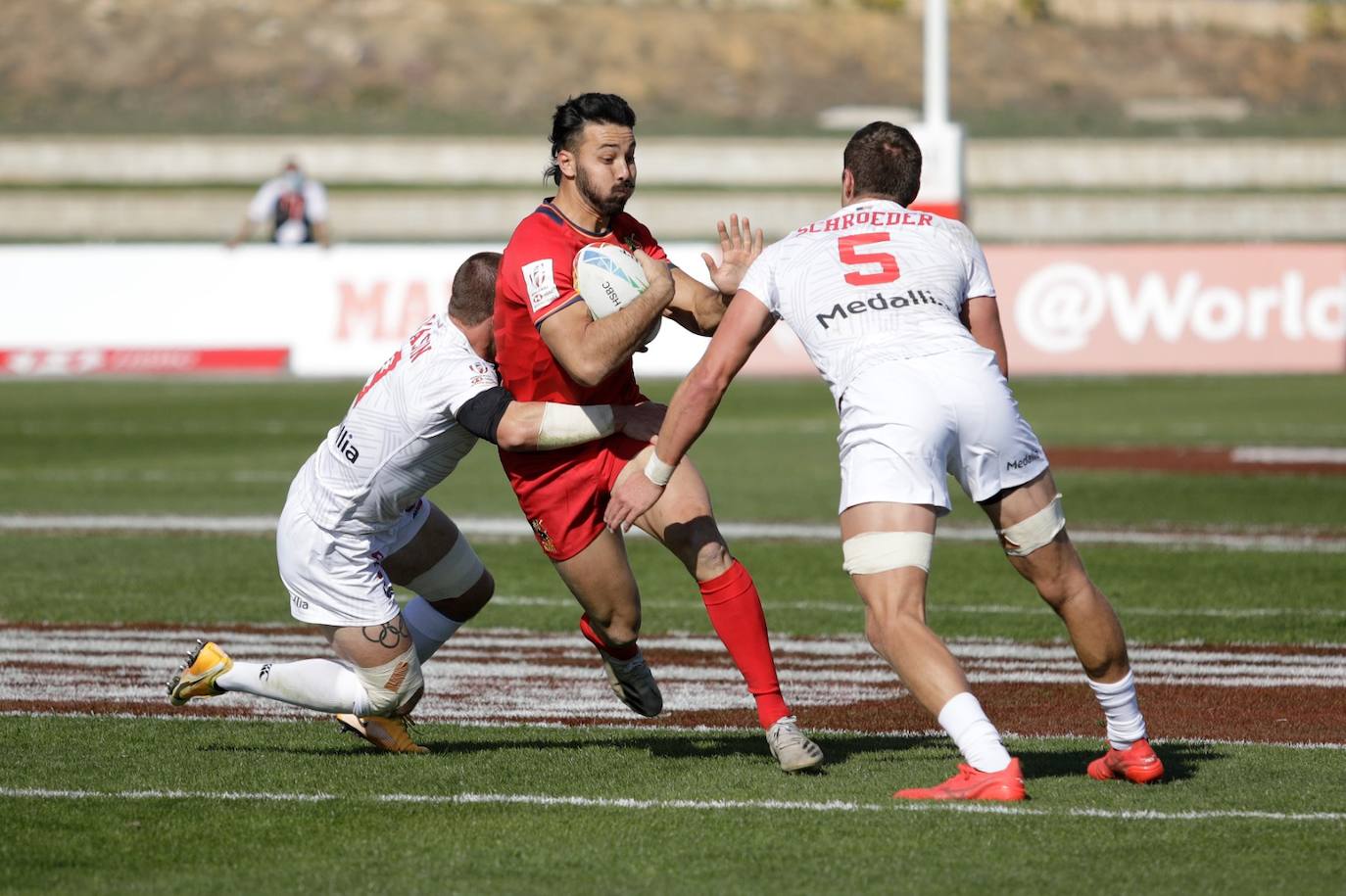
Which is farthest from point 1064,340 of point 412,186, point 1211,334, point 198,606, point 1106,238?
point 412,186

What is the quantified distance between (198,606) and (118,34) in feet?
225

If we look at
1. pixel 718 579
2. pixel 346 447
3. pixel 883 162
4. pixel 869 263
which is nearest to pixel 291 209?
pixel 346 447

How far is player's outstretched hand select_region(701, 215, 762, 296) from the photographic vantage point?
24.5 ft

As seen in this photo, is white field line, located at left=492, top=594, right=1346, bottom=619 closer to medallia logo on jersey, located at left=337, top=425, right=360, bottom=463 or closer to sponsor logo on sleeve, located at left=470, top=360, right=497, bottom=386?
medallia logo on jersey, located at left=337, top=425, right=360, bottom=463

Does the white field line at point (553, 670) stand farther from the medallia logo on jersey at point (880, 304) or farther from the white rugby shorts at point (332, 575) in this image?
the medallia logo on jersey at point (880, 304)

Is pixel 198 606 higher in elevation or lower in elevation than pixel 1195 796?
lower

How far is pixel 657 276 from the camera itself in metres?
7.16

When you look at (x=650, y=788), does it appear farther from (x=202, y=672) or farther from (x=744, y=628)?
(x=202, y=672)

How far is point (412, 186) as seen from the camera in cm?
5953

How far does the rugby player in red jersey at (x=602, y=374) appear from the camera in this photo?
7.14 meters

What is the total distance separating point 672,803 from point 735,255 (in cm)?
199

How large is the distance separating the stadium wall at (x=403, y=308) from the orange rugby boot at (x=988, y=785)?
69.0 feet

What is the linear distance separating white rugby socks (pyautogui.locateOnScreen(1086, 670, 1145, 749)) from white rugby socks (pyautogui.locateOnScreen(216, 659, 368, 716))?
8.06ft

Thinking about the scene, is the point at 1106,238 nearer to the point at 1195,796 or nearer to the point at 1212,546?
the point at 1212,546
